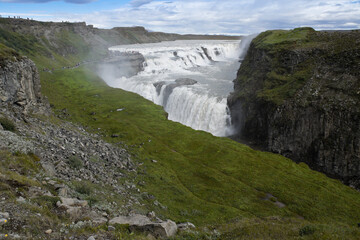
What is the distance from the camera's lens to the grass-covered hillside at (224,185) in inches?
808

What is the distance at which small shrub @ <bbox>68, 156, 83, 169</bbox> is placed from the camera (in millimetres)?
25312

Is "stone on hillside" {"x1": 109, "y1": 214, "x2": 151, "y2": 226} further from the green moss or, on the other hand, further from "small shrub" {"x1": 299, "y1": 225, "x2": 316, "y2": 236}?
the green moss

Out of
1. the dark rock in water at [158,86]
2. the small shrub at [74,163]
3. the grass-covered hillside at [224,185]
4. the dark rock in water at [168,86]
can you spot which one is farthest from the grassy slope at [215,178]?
the dark rock in water at [158,86]

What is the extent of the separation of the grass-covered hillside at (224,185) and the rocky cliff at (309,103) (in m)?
6.25

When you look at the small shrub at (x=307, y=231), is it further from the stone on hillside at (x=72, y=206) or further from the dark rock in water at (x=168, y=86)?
the dark rock in water at (x=168, y=86)

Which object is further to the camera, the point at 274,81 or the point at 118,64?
the point at 118,64

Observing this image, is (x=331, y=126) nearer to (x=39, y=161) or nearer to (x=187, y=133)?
(x=187, y=133)

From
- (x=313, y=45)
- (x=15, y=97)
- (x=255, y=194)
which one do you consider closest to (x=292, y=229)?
(x=255, y=194)

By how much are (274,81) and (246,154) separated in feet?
81.6

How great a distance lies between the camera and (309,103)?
5153 centimetres

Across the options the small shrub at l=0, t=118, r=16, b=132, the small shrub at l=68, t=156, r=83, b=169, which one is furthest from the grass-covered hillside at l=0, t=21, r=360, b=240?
the small shrub at l=0, t=118, r=16, b=132

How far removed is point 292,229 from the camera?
60.0 feet

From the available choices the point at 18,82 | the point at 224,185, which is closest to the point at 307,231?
the point at 224,185

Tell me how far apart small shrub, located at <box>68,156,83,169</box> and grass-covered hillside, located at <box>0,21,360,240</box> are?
7494 millimetres
